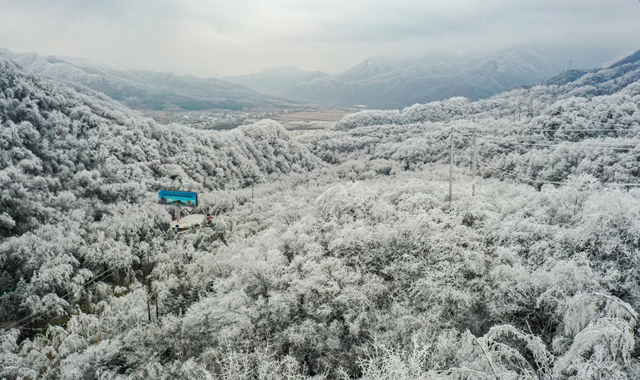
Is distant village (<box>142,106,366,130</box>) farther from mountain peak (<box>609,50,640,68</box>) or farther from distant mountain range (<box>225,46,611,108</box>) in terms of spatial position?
mountain peak (<box>609,50,640,68</box>)

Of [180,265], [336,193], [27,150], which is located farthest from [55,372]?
[27,150]

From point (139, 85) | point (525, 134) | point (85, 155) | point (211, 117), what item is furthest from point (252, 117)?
point (525, 134)

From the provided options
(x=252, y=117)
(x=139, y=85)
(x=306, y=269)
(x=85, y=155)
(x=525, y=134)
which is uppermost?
(x=139, y=85)

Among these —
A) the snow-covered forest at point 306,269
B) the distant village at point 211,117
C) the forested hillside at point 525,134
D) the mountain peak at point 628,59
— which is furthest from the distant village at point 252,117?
the mountain peak at point 628,59

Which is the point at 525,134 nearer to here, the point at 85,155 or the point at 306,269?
the point at 306,269

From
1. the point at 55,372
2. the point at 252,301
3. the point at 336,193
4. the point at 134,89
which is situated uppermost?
the point at 134,89

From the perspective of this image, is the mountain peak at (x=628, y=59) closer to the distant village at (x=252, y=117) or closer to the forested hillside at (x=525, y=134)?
the forested hillside at (x=525, y=134)

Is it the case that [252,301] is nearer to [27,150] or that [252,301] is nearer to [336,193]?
[336,193]
